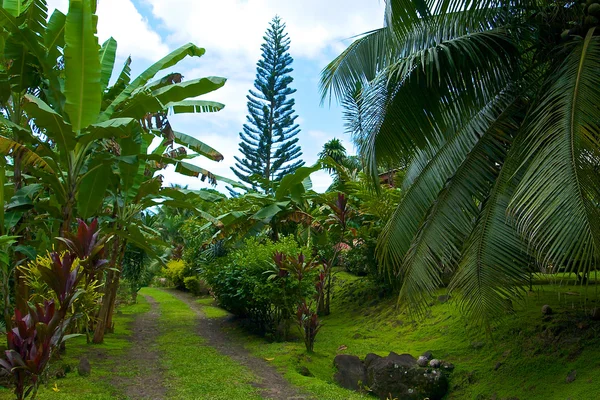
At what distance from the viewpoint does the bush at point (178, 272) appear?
74.7ft

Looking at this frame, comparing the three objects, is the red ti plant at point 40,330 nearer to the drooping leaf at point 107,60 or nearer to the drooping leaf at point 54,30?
the drooping leaf at point 107,60

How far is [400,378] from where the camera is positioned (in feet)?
21.4

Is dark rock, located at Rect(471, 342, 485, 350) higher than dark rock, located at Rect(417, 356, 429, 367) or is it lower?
higher

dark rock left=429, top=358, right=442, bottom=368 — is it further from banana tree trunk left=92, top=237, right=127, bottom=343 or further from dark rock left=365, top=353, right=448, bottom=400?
banana tree trunk left=92, top=237, right=127, bottom=343

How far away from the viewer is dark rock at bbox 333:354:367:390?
6.92 meters

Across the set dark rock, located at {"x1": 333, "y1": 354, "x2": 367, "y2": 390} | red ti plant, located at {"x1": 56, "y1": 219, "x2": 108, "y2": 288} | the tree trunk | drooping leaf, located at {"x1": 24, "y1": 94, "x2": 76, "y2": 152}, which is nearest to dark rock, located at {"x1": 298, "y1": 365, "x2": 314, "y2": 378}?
dark rock, located at {"x1": 333, "y1": 354, "x2": 367, "y2": 390}

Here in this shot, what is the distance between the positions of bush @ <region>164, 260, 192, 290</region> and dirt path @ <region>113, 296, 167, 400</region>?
11265 mm

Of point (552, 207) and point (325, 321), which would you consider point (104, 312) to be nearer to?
point (325, 321)

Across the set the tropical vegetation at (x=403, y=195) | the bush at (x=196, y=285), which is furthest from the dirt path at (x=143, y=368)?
the bush at (x=196, y=285)

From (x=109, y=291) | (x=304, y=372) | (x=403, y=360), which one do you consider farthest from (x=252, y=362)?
(x=109, y=291)

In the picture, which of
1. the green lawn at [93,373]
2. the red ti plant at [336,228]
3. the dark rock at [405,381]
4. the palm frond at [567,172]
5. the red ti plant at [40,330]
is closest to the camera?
the red ti plant at [40,330]

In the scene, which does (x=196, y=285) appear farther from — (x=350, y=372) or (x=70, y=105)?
(x=70, y=105)

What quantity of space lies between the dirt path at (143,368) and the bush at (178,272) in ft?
37.0

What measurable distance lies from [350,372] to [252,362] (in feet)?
5.05
